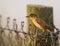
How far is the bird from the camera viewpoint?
134 cm

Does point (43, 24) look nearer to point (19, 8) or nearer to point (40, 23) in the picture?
point (40, 23)

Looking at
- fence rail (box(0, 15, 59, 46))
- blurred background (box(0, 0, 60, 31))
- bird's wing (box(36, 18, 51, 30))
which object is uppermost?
blurred background (box(0, 0, 60, 31))

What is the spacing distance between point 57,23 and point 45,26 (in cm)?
18

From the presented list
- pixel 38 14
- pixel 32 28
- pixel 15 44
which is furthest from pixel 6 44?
pixel 38 14

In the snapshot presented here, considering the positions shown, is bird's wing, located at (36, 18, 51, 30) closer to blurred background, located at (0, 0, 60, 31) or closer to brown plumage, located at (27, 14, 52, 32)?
brown plumage, located at (27, 14, 52, 32)

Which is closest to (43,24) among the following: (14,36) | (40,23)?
(40,23)

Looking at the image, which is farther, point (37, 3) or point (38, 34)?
point (37, 3)

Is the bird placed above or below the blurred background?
below

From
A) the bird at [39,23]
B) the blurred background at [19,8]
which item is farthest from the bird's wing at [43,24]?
the blurred background at [19,8]

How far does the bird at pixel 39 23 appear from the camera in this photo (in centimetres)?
134

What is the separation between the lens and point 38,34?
1392mm

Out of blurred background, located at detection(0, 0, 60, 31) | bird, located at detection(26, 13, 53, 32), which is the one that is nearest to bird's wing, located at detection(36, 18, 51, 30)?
bird, located at detection(26, 13, 53, 32)

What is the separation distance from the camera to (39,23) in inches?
52.7

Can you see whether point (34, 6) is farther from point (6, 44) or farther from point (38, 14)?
point (6, 44)
